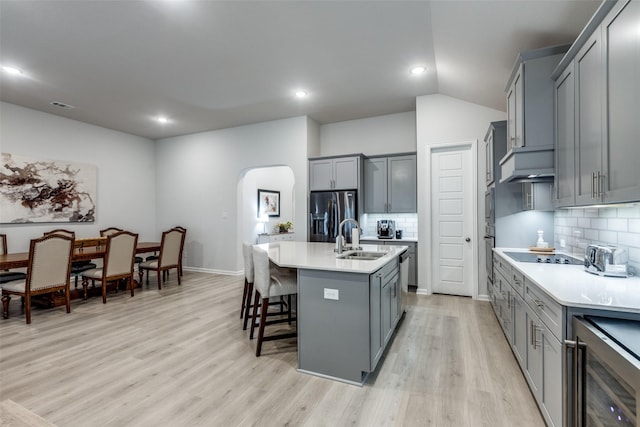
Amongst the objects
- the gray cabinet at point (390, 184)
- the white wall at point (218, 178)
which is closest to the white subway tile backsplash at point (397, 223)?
the gray cabinet at point (390, 184)

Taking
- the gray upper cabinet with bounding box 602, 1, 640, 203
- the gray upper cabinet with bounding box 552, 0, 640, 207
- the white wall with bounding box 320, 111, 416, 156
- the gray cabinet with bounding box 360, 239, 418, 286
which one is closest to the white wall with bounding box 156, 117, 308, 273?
the white wall with bounding box 320, 111, 416, 156

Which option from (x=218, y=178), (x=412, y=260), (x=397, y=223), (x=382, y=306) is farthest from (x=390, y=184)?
(x=218, y=178)

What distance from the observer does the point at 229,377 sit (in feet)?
7.84

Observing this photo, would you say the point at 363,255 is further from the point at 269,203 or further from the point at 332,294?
the point at 269,203

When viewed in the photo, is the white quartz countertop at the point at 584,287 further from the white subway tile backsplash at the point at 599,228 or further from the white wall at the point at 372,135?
the white wall at the point at 372,135

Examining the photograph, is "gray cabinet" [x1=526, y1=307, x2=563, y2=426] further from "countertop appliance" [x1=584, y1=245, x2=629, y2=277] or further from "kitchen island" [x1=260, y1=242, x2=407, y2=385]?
"kitchen island" [x1=260, y1=242, x2=407, y2=385]

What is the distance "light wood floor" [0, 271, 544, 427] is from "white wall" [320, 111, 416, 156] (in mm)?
3024

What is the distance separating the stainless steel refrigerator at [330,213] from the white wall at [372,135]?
107 cm

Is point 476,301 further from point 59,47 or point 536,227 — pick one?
point 59,47

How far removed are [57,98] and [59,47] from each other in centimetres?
183

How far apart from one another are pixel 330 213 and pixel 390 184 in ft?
3.75

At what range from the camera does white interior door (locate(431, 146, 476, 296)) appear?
454 cm

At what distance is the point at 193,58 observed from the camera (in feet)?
11.4

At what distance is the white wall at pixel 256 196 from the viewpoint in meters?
6.60
